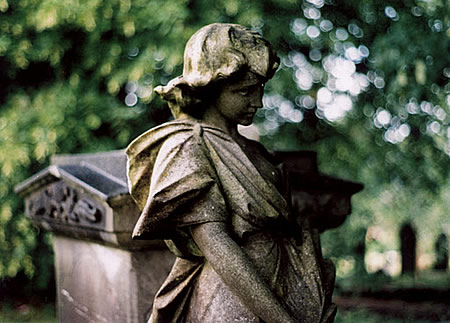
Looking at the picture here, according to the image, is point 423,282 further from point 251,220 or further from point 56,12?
point 251,220

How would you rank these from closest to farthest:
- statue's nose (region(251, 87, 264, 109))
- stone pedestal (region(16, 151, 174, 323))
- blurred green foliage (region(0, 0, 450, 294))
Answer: statue's nose (region(251, 87, 264, 109)) → stone pedestal (region(16, 151, 174, 323)) → blurred green foliage (region(0, 0, 450, 294))

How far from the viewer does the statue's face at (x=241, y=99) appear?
2.20m

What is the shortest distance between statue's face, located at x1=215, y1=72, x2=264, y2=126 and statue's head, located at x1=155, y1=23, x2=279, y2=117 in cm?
3

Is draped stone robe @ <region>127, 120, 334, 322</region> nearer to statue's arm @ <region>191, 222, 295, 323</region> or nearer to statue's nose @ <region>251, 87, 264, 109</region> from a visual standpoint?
statue's arm @ <region>191, 222, 295, 323</region>

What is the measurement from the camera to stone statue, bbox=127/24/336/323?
199 centimetres

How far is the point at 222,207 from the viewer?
2037 mm

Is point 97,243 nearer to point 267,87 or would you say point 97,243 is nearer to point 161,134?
point 161,134

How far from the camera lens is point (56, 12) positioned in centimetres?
536

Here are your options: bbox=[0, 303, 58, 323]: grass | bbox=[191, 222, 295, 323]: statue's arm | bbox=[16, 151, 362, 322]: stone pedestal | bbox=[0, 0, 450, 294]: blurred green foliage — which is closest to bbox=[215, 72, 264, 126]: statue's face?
bbox=[191, 222, 295, 323]: statue's arm

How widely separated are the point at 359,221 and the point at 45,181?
20.4 feet

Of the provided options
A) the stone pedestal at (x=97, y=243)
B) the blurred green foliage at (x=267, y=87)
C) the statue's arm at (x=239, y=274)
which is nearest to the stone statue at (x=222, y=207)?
the statue's arm at (x=239, y=274)

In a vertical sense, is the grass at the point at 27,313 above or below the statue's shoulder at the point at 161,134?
below

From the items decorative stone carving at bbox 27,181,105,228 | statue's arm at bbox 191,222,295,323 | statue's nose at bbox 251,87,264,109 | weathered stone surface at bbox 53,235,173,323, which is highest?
statue's nose at bbox 251,87,264,109

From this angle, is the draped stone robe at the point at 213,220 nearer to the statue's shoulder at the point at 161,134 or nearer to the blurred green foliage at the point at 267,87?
the statue's shoulder at the point at 161,134
